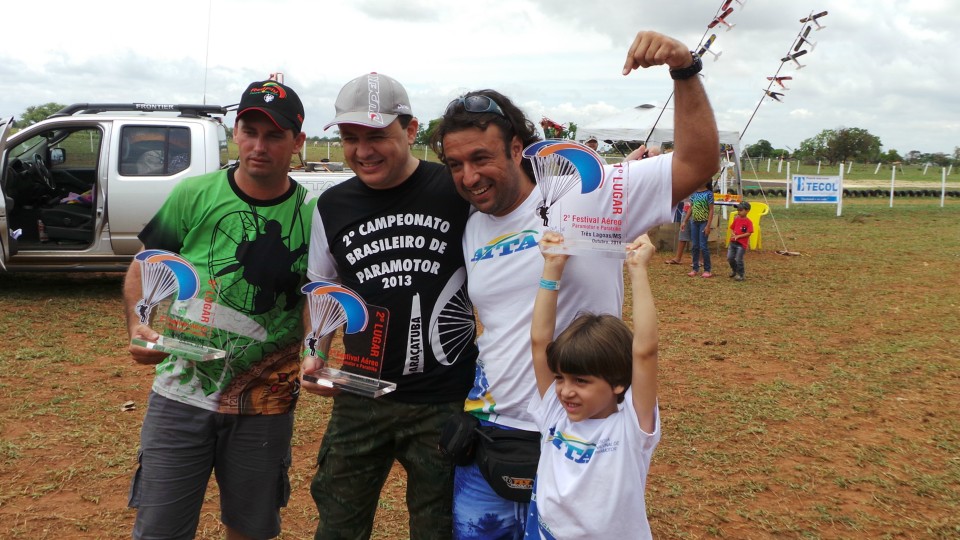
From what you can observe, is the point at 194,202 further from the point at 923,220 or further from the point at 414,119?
the point at 923,220

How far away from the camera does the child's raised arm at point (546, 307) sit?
6.57 ft

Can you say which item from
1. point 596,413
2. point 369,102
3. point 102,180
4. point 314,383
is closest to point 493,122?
point 369,102

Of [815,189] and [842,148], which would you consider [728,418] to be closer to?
[815,189]

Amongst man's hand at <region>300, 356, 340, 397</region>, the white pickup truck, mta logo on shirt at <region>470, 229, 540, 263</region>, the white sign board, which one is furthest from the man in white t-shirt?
the white sign board

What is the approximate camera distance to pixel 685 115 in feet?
6.54

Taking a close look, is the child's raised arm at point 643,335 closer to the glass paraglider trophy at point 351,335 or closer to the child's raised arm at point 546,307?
the child's raised arm at point 546,307

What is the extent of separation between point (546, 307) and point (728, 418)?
153 inches

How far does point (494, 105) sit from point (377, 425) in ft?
3.67

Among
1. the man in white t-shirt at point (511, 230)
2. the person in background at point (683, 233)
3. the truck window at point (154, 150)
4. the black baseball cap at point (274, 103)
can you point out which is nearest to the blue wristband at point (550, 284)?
the man in white t-shirt at point (511, 230)

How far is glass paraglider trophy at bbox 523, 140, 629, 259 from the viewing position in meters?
2.01

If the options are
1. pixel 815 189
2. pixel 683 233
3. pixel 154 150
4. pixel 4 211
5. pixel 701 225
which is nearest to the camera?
pixel 4 211

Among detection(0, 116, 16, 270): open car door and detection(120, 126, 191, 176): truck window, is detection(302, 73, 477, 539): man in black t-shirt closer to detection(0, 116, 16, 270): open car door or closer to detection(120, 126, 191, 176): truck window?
detection(120, 126, 191, 176): truck window

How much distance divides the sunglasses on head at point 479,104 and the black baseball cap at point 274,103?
631mm

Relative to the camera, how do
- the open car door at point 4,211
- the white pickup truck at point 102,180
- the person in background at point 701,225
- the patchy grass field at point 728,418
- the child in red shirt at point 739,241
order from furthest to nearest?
the person in background at point 701,225
the child in red shirt at point 739,241
the white pickup truck at point 102,180
the open car door at point 4,211
the patchy grass field at point 728,418
